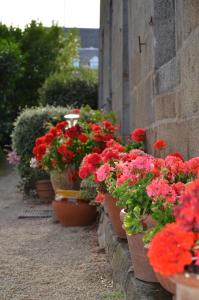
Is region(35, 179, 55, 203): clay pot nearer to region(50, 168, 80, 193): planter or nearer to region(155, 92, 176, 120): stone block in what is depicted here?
region(50, 168, 80, 193): planter

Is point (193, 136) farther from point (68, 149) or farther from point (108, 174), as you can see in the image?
point (68, 149)

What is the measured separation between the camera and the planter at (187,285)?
5.12 feet

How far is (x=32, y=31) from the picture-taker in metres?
17.6

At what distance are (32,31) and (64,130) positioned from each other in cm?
1167

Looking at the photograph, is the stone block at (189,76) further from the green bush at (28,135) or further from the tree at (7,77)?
the tree at (7,77)

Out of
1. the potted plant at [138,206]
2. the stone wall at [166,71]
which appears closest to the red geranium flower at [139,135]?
the stone wall at [166,71]

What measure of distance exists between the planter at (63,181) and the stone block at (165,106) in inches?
75.0

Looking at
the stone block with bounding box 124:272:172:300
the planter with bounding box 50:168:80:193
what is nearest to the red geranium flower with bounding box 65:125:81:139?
the planter with bounding box 50:168:80:193

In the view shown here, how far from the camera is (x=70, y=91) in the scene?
14.6 metres

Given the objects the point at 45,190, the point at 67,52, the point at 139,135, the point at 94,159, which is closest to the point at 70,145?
the point at 139,135

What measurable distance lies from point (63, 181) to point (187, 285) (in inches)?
185

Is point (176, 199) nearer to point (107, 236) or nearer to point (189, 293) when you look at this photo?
point (189, 293)

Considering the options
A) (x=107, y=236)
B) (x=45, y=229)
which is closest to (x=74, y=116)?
(x=45, y=229)

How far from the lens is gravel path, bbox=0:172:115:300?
12.0 ft
